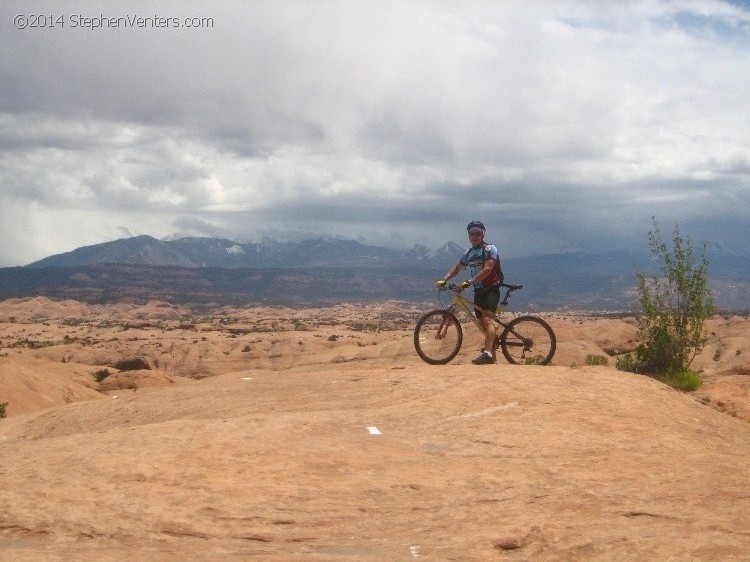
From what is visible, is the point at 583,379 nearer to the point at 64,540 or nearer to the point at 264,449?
the point at 264,449

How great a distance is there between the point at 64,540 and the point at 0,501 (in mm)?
1049

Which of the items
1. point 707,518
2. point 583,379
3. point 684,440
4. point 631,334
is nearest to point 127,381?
point 631,334

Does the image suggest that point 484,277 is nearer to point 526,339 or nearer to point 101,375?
point 526,339

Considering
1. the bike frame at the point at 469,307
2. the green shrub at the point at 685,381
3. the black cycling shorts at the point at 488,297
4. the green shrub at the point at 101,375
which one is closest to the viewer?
the black cycling shorts at the point at 488,297

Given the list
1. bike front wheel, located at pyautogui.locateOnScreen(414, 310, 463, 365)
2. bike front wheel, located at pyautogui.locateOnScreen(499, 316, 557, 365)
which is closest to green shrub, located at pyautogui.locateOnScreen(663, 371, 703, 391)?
bike front wheel, located at pyautogui.locateOnScreen(499, 316, 557, 365)

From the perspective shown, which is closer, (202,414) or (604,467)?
(604,467)

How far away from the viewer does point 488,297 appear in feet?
45.9

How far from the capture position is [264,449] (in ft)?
27.4

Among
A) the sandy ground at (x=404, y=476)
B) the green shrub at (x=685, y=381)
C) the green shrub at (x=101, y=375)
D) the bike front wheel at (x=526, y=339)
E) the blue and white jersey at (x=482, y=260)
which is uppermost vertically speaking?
the blue and white jersey at (x=482, y=260)

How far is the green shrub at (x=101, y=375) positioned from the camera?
134 feet

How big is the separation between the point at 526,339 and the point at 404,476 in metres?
7.45

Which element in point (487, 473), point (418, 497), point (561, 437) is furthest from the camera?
point (561, 437)

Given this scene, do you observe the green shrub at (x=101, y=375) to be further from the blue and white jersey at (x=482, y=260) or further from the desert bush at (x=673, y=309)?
the blue and white jersey at (x=482, y=260)

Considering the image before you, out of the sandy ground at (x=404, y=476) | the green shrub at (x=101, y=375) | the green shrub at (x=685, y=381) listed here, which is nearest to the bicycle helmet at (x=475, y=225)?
the sandy ground at (x=404, y=476)
